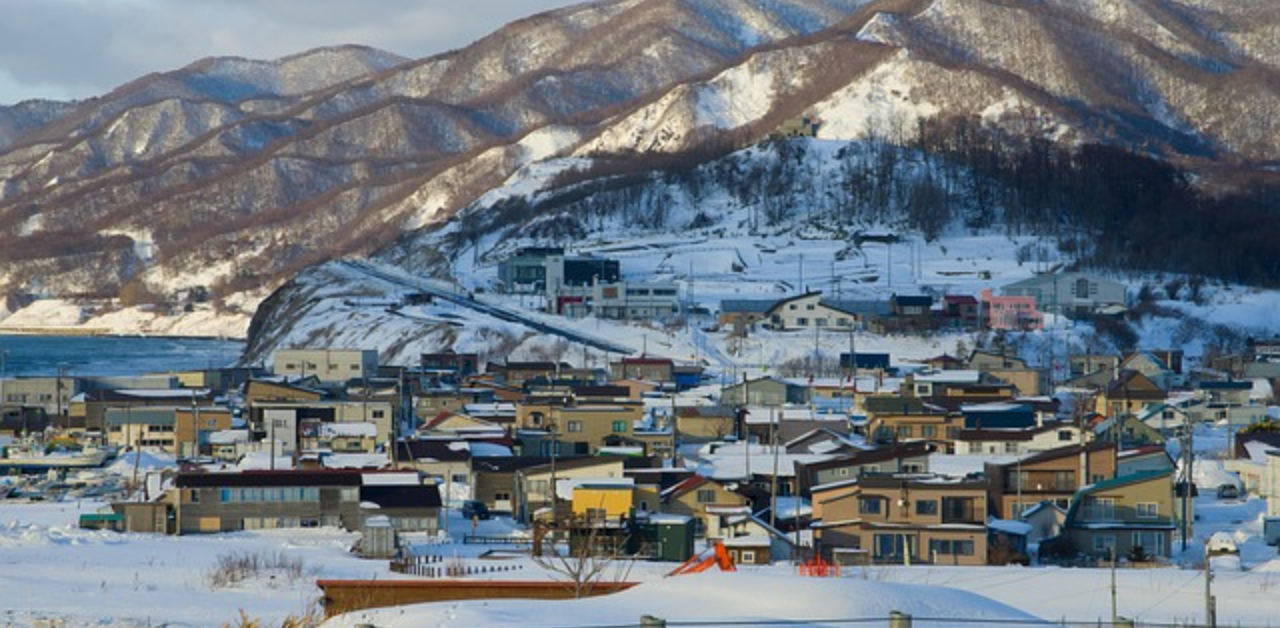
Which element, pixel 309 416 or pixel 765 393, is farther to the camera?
pixel 765 393

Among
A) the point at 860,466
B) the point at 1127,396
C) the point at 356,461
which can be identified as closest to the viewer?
the point at 860,466

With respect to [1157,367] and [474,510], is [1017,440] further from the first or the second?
[1157,367]

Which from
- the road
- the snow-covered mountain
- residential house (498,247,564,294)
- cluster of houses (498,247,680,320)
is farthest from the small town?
the snow-covered mountain

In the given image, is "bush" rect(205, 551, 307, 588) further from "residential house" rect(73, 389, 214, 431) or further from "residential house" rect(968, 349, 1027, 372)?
"residential house" rect(968, 349, 1027, 372)

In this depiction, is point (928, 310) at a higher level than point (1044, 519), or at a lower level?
higher

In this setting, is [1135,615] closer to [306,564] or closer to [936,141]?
[306,564]

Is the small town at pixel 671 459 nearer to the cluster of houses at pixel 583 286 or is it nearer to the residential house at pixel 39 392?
the residential house at pixel 39 392

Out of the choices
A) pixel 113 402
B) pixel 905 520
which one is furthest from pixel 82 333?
pixel 905 520

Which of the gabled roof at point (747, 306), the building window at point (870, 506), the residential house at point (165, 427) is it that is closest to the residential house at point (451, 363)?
the gabled roof at point (747, 306)
